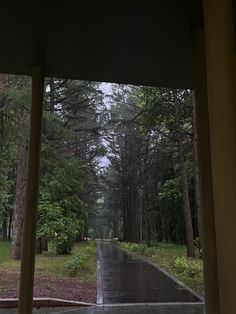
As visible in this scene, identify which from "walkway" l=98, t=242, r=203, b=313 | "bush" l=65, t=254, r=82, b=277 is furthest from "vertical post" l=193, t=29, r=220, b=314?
"bush" l=65, t=254, r=82, b=277

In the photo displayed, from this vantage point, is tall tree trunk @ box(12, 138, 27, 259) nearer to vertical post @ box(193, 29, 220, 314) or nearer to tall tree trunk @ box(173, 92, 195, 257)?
tall tree trunk @ box(173, 92, 195, 257)

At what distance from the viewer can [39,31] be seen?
599 cm

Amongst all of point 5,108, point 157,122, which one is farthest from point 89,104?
point 5,108

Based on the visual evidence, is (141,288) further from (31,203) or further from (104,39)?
(104,39)

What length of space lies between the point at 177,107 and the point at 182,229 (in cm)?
1539

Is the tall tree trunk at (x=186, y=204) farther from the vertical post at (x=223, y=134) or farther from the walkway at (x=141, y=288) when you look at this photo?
the vertical post at (x=223, y=134)

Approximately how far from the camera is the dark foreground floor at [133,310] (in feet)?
30.5

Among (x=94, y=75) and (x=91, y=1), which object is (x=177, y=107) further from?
(x=91, y=1)

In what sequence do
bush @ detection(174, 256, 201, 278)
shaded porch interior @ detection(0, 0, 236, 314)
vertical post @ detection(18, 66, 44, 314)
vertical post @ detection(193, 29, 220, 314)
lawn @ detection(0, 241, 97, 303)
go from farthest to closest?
1. bush @ detection(174, 256, 201, 278)
2. lawn @ detection(0, 241, 97, 303)
3. vertical post @ detection(18, 66, 44, 314)
4. vertical post @ detection(193, 29, 220, 314)
5. shaded porch interior @ detection(0, 0, 236, 314)

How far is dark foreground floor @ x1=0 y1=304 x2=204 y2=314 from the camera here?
30.5 ft

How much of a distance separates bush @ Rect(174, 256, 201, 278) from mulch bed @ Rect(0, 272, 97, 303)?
3815mm

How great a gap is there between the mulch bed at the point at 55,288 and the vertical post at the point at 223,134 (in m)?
Answer: 7.62

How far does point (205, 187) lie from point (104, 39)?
2.64 metres

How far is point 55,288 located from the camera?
1207cm
